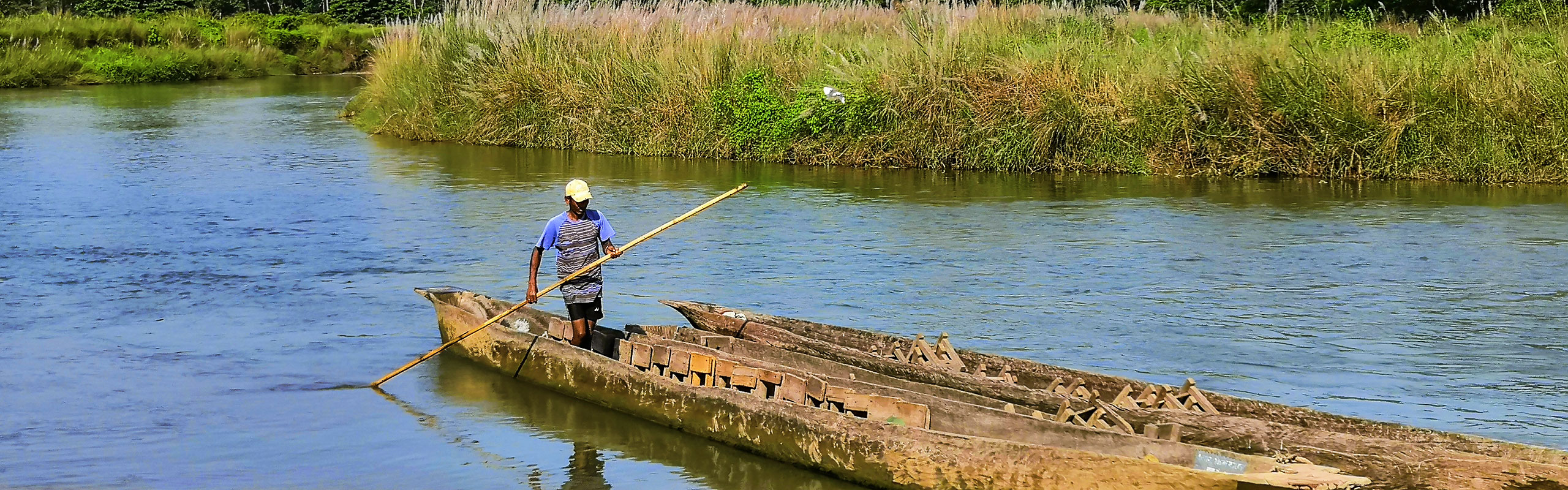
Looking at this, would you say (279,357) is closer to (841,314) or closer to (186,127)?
(841,314)

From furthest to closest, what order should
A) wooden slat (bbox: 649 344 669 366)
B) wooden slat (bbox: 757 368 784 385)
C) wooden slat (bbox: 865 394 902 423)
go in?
wooden slat (bbox: 649 344 669 366) < wooden slat (bbox: 757 368 784 385) < wooden slat (bbox: 865 394 902 423)

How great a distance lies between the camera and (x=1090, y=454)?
618 centimetres

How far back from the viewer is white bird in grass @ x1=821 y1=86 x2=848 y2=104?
60.3 ft

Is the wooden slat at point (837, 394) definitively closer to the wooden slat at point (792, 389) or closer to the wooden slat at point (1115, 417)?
the wooden slat at point (792, 389)

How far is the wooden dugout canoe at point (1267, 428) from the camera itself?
18.9 feet

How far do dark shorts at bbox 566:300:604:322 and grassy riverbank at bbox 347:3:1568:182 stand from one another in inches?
369

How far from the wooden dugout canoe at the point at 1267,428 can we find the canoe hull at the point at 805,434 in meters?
0.62

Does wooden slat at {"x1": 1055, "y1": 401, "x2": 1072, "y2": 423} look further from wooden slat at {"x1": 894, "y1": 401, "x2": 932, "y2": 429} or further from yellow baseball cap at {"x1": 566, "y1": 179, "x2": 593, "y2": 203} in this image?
yellow baseball cap at {"x1": 566, "y1": 179, "x2": 593, "y2": 203}

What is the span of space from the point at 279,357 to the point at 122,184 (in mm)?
9811

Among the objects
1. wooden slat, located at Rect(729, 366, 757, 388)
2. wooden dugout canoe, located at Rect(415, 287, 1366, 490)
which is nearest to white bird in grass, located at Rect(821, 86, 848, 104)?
wooden dugout canoe, located at Rect(415, 287, 1366, 490)

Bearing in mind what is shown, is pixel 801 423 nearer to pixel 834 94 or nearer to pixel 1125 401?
pixel 1125 401

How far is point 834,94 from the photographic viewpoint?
60.6 ft

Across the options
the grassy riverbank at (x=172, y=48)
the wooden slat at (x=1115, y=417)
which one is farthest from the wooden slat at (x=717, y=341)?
the grassy riverbank at (x=172, y=48)

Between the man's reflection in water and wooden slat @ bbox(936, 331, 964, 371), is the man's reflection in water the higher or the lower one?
the lower one
